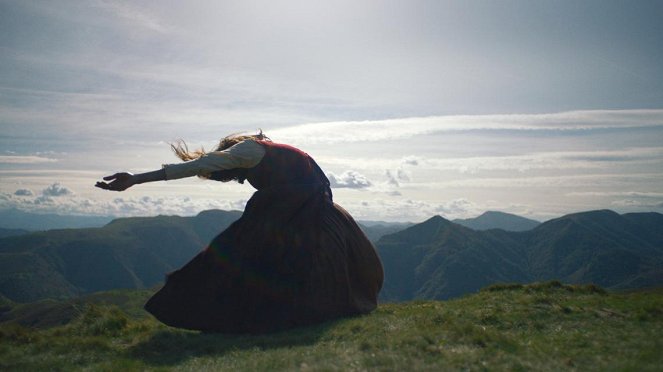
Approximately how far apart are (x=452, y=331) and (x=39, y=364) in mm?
8449

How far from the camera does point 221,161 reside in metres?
11.1

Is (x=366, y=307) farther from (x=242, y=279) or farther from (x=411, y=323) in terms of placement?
(x=242, y=279)

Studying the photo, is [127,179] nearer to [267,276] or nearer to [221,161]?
[221,161]

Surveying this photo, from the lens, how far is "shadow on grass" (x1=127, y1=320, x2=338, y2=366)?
33.8 feet

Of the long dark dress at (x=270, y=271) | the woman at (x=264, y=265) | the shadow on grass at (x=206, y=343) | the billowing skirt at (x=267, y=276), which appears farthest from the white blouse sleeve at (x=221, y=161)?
the shadow on grass at (x=206, y=343)

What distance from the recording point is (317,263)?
1204 cm

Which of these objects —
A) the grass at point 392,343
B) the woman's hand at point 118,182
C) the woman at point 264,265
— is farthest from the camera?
the woman at point 264,265

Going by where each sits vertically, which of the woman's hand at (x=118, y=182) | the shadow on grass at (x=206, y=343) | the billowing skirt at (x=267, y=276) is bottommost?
the shadow on grass at (x=206, y=343)

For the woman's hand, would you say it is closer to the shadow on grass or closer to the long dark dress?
the long dark dress

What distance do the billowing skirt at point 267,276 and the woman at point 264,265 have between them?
25mm

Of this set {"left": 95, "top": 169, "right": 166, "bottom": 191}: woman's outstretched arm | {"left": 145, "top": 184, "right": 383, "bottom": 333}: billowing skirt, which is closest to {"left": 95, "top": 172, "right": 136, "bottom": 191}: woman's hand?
{"left": 95, "top": 169, "right": 166, "bottom": 191}: woman's outstretched arm

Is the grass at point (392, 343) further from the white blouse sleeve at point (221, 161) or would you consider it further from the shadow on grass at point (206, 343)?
the white blouse sleeve at point (221, 161)

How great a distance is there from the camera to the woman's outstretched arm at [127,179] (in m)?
10.2

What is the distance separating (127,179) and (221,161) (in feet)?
6.79
